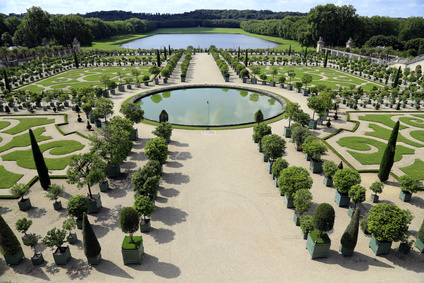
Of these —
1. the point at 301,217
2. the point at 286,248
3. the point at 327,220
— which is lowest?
the point at 286,248

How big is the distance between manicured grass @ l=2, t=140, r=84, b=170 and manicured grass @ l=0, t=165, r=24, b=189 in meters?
1.85

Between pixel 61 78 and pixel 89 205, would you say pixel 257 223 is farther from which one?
pixel 61 78

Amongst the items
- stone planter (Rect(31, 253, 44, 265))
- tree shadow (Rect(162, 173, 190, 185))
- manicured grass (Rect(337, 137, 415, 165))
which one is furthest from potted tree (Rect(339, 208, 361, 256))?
stone planter (Rect(31, 253, 44, 265))

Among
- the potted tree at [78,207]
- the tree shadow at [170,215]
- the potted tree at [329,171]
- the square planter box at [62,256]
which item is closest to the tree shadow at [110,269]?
the square planter box at [62,256]

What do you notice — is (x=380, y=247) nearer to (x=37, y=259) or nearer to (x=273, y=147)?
(x=273, y=147)

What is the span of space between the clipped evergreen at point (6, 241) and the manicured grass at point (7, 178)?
12454 millimetres

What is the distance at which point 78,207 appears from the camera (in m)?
21.8

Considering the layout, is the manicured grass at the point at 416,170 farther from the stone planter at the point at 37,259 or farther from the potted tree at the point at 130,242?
the stone planter at the point at 37,259

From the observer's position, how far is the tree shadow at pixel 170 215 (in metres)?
23.2

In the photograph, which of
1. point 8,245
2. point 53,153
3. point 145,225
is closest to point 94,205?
point 145,225

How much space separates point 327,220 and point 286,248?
12.6ft

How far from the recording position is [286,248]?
20.3 m

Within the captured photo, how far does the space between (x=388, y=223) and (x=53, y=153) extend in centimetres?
3766

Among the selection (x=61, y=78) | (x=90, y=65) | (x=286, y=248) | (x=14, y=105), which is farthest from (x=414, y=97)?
(x=90, y=65)
